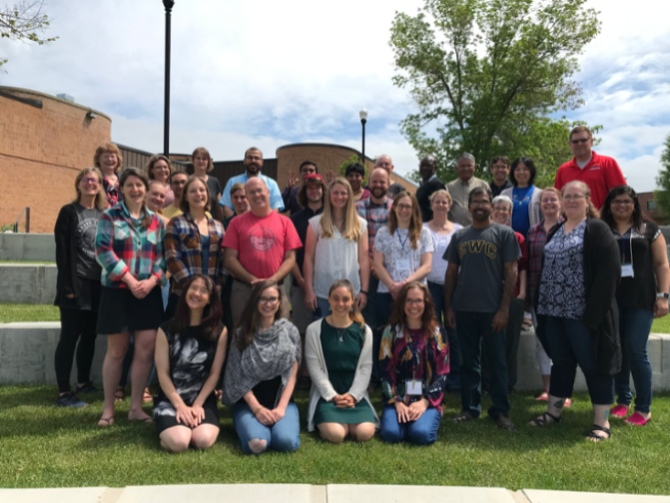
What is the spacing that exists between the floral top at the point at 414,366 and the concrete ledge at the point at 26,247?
35.7 feet

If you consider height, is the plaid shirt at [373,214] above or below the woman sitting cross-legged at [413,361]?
above

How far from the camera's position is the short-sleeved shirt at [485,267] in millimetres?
4426

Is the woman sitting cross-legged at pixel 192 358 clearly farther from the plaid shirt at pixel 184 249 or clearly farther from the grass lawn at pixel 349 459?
the plaid shirt at pixel 184 249

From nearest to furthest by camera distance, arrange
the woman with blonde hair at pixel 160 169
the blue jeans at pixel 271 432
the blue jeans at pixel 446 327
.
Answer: the blue jeans at pixel 271 432
the blue jeans at pixel 446 327
the woman with blonde hair at pixel 160 169

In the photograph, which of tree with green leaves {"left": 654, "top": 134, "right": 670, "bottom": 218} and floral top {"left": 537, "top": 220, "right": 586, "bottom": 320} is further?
tree with green leaves {"left": 654, "top": 134, "right": 670, "bottom": 218}

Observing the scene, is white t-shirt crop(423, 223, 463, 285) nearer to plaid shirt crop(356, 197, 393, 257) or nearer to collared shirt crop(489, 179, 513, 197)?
plaid shirt crop(356, 197, 393, 257)

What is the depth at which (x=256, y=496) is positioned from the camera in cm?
293

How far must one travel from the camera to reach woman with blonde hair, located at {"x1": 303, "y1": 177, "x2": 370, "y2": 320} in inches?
194

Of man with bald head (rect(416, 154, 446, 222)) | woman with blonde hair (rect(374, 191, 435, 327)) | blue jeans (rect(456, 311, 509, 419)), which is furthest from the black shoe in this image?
man with bald head (rect(416, 154, 446, 222))

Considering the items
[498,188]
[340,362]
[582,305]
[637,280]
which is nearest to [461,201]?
[498,188]

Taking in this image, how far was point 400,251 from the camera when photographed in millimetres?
4980

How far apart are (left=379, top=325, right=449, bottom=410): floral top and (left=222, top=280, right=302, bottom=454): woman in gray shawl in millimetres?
828

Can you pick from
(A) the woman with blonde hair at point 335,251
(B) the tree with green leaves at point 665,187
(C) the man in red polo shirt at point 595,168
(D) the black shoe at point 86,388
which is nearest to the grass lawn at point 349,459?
(D) the black shoe at point 86,388

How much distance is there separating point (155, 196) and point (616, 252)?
4.13m
